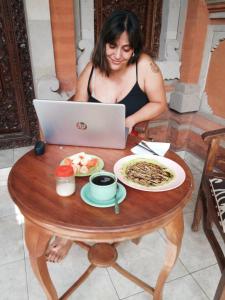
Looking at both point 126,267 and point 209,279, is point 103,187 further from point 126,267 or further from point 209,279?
point 209,279

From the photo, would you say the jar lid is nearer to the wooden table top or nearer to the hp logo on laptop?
the wooden table top

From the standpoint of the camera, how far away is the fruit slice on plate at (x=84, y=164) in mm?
1016

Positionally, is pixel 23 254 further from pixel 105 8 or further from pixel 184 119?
pixel 105 8

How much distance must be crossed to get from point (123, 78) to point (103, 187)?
38.6 inches

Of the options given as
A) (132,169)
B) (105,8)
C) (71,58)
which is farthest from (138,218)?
(105,8)

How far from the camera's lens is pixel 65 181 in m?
0.86

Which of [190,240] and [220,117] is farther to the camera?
[220,117]

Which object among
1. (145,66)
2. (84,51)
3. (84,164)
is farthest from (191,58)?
(84,164)

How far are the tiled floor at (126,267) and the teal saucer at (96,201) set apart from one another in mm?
715

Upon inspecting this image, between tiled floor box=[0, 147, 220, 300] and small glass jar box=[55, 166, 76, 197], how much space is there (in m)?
0.73

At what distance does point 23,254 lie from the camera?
1.50 m

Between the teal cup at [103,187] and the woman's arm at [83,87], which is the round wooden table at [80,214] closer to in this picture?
the teal cup at [103,187]

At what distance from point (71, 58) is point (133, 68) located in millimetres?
917

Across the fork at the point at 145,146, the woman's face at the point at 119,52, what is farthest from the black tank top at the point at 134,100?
the fork at the point at 145,146
